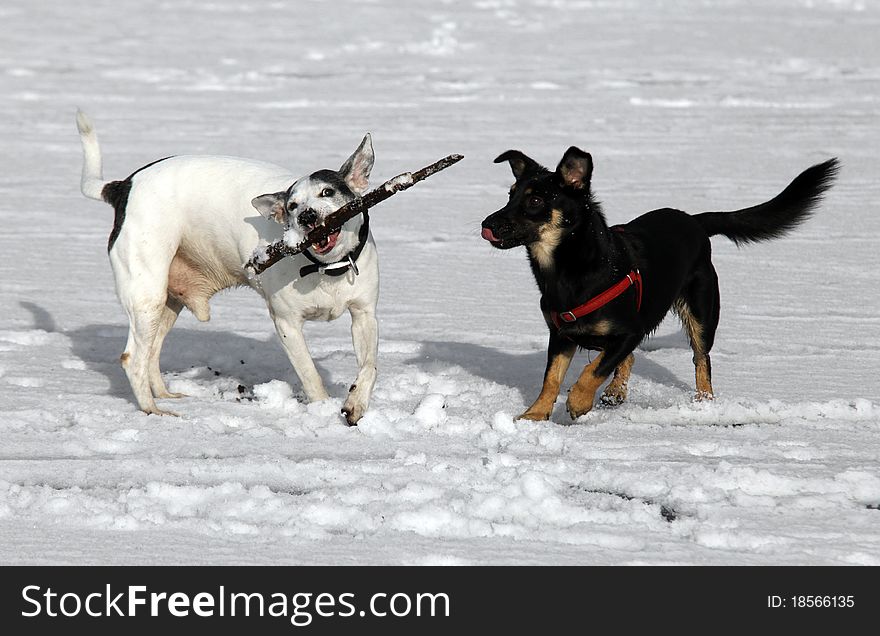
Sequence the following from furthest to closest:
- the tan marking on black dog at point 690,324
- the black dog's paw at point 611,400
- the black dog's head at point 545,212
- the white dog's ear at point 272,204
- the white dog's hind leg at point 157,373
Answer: the white dog's hind leg at point 157,373
the tan marking on black dog at point 690,324
the black dog's paw at point 611,400
the black dog's head at point 545,212
the white dog's ear at point 272,204

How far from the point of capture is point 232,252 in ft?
20.0

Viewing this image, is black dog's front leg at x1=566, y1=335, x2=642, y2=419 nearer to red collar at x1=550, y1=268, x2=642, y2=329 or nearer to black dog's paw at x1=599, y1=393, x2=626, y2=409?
red collar at x1=550, y1=268, x2=642, y2=329

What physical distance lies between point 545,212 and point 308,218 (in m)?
1.14

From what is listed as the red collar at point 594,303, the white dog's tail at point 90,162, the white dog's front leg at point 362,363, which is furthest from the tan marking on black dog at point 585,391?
the white dog's tail at point 90,162

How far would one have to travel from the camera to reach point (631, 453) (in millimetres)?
5230

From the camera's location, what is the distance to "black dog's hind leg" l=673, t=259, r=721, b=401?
6305mm

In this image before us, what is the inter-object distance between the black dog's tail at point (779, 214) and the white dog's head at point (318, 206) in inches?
88.8

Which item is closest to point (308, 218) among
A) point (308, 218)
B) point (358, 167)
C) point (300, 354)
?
point (308, 218)

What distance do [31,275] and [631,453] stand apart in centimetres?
573

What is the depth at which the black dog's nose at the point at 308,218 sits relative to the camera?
5379 millimetres

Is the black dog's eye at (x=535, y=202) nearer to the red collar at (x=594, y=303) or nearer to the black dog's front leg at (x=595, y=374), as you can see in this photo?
the red collar at (x=594, y=303)

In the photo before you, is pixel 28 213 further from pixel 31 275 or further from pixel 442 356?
pixel 442 356

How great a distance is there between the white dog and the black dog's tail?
2.20 m

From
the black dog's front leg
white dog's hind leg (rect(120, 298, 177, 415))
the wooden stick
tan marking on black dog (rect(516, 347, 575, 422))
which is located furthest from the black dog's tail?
white dog's hind leg (rect(120, 298, 177, 415))
